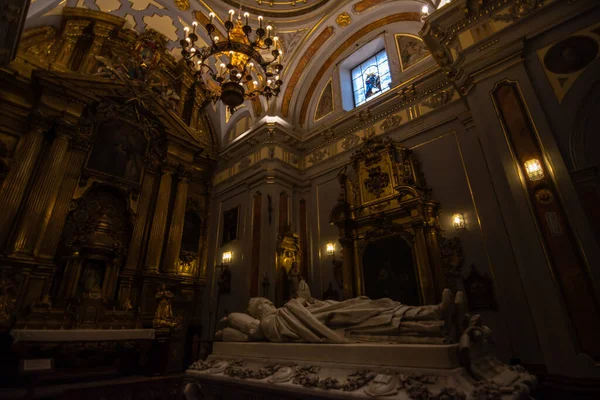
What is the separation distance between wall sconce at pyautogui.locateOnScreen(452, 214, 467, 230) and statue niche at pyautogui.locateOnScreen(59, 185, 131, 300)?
7.88 meters

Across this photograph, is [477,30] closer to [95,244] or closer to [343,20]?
[343,20]

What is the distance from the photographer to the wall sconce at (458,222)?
5.84m

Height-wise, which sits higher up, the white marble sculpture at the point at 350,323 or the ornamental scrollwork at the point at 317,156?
the ornamental scrollwork at the point at 317,156

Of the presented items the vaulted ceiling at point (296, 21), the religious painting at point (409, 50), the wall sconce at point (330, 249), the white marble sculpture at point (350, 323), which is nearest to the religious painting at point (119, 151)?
the vaulted ceiling at point (296, 21)

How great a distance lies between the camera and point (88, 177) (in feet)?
26.0

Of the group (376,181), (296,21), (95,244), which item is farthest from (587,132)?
(95,244)

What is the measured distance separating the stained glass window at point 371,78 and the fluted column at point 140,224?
22.7 feet

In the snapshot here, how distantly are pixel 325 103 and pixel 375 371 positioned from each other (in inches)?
343

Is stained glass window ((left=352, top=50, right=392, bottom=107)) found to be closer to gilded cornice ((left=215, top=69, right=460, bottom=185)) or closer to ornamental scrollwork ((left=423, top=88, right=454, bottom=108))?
gilded cornice ((left=215, top=69, right=460, bottom=185))

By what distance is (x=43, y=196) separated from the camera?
6.93m

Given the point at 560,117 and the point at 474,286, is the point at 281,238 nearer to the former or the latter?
the point at 474,286

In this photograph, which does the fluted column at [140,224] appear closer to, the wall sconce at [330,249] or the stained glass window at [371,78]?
the wall sconce at [330,249]

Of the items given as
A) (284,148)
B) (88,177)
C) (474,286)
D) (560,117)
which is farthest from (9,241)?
(560,117)

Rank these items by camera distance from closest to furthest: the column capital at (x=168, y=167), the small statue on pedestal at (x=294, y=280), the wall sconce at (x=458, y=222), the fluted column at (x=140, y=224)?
the wall sconce at (x=458, y=222) < the small statue on pedestal at (x=294, y=280) < the fluted column at (x=140, y=224) < the column capital at (x=168, y=167)
